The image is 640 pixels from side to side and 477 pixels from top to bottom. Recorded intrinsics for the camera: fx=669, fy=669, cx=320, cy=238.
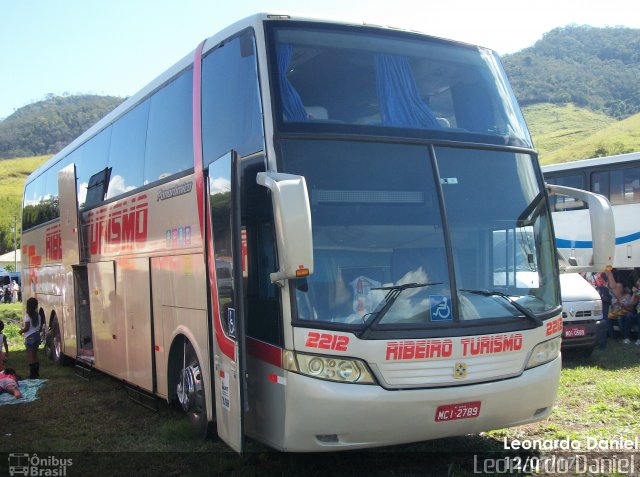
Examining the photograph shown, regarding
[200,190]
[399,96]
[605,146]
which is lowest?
[200,190]

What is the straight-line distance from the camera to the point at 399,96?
18.9 ft

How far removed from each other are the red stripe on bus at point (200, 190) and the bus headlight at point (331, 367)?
25.8 inches

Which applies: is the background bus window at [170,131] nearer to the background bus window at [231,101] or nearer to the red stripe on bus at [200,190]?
the red stripe on bus at [200,190]

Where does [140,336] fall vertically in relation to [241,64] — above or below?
below

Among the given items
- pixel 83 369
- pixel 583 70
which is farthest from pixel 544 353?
pixel 583 70

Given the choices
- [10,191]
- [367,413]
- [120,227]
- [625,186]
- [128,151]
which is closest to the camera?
[367,413]

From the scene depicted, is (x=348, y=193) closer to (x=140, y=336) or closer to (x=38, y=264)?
(x=140, y=336)

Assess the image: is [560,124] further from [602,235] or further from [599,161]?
[602,235]

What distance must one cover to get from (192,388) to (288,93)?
3200 mm

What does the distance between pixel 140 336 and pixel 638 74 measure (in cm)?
13974

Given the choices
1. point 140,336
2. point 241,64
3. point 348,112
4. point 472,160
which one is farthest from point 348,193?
point 140,336

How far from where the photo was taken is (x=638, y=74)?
128 metres

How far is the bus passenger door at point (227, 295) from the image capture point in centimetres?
510

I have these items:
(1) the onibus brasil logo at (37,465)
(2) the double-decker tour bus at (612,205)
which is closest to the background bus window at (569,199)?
(2) the double-decker tour bus at (612,205)
